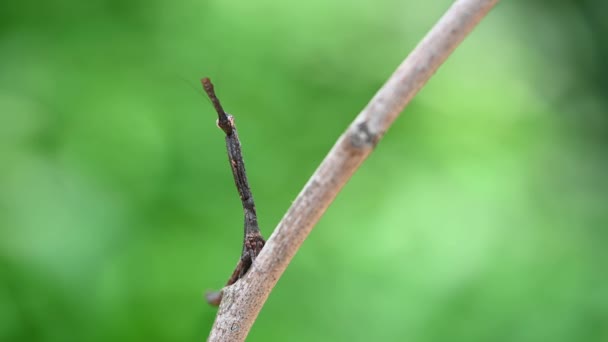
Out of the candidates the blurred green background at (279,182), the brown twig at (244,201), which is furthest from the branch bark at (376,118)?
the blurred green background at (279,182)

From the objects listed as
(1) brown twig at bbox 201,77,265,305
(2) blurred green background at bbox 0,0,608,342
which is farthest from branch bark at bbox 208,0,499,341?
(2) blurred green background at bbox 0,0,608,342

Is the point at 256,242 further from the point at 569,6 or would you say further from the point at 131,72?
the point at 569,6

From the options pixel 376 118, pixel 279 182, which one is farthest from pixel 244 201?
pixel 279 182

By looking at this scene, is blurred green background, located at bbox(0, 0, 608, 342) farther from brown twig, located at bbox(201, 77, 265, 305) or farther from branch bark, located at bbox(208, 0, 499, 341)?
branch bark, located at bbox(208, 0, 499, 341)

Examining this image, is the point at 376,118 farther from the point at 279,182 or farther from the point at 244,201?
the point at 279,182

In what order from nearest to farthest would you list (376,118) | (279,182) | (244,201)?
(376,118) < (244,201) < (279,182)

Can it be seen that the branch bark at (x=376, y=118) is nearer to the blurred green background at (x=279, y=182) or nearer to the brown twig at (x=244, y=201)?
the brown twig at (x=244, y=201)

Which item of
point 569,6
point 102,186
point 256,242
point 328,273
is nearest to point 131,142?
point 102,186

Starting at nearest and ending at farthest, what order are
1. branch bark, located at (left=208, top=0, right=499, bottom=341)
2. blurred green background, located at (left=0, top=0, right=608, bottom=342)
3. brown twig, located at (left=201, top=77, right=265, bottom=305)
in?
branch bark, located at (left=208, top=0, right=499, bottom=341) < brown twig, located at (left=201, top=77, right=265, bottom=305) < blurred green background, located at (left=0, top=0, right=608, bottom=342)

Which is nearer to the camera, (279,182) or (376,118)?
(376,118)
